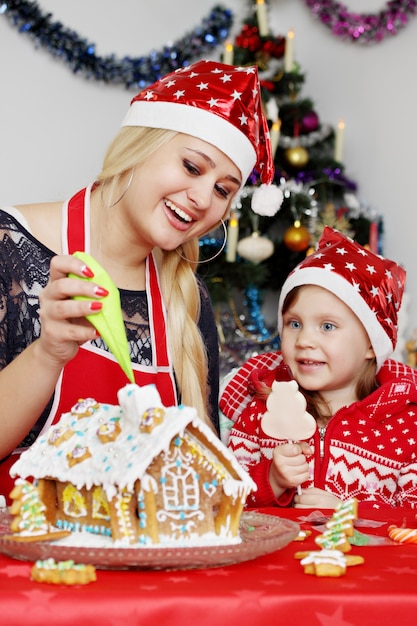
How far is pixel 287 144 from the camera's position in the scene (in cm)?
387

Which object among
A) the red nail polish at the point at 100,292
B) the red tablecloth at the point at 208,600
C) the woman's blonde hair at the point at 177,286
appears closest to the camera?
the red tablecloth at the point at 208,600

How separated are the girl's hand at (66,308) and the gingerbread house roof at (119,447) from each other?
0.11 metres

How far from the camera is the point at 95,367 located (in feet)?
4.95

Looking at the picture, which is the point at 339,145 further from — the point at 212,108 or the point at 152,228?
the point at 152,228

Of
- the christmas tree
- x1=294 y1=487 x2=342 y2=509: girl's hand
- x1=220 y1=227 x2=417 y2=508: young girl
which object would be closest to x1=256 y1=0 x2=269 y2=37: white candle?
the christmas tree

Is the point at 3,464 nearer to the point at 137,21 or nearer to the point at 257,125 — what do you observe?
the point at 257,125

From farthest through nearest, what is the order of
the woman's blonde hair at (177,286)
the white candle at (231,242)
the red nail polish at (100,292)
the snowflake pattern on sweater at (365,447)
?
the white candle at (231,242) < the snowflake pattern on sweater at (365,447) < the woman's blonde hair at (177,286) < the red nail polish at (100,292)

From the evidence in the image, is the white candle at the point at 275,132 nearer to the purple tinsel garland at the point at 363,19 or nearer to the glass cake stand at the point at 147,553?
the purple tinsel garland at the point at 363,19

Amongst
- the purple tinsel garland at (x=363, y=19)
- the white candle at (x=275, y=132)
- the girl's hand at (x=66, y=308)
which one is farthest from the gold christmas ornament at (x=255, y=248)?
the girl's hand at (x=66, y=308)

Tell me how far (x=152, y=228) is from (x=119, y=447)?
0.71 m

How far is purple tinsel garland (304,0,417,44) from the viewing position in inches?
152

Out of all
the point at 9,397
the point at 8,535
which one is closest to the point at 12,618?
the point at 8,535

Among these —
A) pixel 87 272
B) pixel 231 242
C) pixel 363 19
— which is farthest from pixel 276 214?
pixel 87 272

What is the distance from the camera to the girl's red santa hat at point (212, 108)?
1531 millimetres
